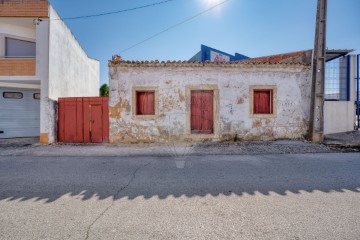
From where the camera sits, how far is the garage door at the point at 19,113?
10953 mm

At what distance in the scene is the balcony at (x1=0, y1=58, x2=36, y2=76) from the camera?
9711 mm

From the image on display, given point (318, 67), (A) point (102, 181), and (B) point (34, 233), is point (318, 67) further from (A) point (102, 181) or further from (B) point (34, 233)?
(B) point (34, 233)

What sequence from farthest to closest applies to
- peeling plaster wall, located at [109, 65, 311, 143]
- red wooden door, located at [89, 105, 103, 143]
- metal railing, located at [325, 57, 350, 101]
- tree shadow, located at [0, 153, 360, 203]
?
metal railing, located at [325, 57, 350, 101] < red wooden door, located at [89, 105, 103, 143] < peeling plaster wall, located at [109, 65, 311, 143] < tree shadow, located at [0, 153, 360, 203]

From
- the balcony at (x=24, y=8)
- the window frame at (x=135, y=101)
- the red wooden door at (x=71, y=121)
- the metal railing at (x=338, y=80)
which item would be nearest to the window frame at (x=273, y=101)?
the metal railing at (x=338, y=80)

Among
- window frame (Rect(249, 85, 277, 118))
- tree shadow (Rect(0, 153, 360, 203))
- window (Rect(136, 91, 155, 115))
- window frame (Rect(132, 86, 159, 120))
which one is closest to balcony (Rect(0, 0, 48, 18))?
window frame (Rect(132, 86, 159, 120))

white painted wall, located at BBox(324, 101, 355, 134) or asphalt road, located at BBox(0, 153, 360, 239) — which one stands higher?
white painted wall, located at BBox(324, 101, 355, 134)

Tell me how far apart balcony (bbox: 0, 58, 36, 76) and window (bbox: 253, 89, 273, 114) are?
10.6m

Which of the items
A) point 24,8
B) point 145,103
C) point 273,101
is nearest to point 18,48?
point 24,8

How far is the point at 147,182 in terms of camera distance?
169 inches

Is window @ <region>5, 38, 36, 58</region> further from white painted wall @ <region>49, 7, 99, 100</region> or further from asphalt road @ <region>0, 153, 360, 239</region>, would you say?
asphalt road @ <region>0, 153, 360, 239</region>

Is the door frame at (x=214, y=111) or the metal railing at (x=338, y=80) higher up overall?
the metal railing at (x=338, y=80)

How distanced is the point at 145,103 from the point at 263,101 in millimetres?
5801

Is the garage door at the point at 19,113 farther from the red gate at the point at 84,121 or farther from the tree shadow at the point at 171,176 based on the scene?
the tree shadow at the point at 171,176

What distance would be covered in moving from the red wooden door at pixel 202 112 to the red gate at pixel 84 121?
4.17 metres
